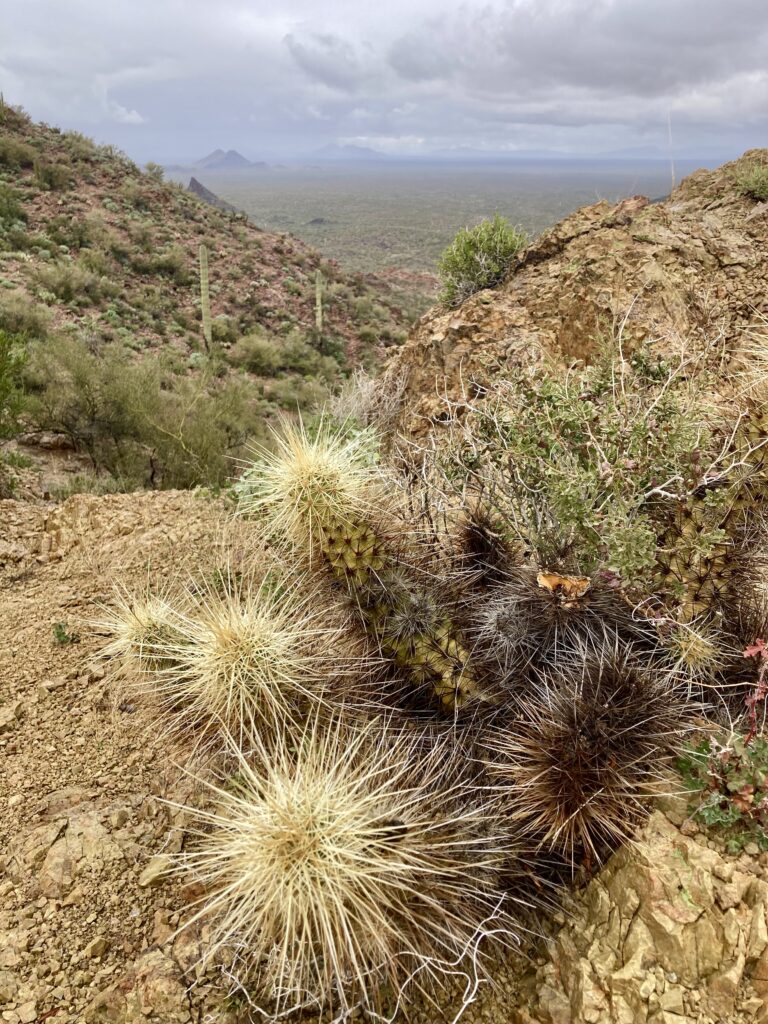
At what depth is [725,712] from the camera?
259 centimetres

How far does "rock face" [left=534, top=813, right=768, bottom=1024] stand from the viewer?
1.91 metres

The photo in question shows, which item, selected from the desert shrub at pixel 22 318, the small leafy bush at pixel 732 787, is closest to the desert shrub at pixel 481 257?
the small leafy bush at pixel 732 787

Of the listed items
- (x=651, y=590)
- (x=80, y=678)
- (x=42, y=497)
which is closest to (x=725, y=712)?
(x=651, y=590)

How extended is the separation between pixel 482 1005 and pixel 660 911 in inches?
26.1

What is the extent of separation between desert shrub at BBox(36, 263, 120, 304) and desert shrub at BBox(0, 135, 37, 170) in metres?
9.13

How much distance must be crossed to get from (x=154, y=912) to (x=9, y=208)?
85.3 ft

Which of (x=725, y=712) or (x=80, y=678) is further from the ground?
(x=725, y=712)

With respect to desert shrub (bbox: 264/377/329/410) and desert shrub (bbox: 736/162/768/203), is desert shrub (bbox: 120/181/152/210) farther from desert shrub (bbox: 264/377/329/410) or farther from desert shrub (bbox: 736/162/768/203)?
desert shrub (bbox: 736/162/768/203)

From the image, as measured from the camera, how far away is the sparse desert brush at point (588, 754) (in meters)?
2.28

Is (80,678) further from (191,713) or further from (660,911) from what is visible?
(660,911)

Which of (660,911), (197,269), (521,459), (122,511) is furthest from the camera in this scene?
(197,269)

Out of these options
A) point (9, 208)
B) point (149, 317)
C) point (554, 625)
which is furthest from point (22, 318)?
point (554, 625)

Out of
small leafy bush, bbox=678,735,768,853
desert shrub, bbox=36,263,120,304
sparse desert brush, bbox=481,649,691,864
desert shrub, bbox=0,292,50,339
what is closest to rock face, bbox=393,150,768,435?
sparse desert brush, bbox=481,649,691,864

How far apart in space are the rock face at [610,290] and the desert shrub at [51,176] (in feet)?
81.7
